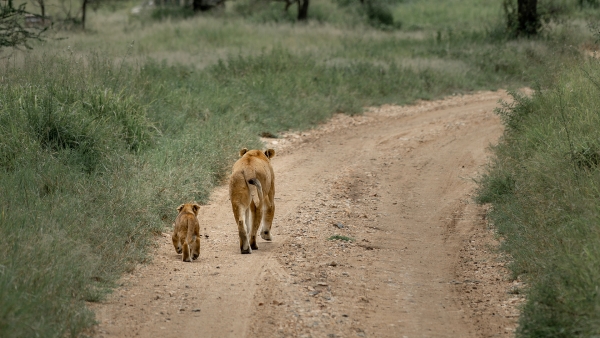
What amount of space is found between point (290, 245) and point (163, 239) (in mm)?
1413

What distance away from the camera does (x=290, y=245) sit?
8234 millimetres

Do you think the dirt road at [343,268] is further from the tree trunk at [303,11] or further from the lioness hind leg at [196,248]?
the tree trunk at [303,11]

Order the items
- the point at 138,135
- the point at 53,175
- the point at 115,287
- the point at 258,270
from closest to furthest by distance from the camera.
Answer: the point at 115,287 < the point at 258,270 < the point at 53,175 < the point at 138,135

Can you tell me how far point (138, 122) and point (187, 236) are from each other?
3947 mm

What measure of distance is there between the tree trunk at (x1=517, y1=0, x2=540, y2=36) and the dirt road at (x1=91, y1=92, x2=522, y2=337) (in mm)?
13547

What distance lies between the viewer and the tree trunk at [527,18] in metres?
25.4

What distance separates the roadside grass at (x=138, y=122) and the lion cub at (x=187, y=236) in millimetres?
338

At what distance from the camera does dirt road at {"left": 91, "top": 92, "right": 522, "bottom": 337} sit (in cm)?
606

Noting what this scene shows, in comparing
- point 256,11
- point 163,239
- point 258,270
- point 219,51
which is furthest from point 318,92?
point 256,11

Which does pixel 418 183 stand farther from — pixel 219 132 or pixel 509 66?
pixel 509 66

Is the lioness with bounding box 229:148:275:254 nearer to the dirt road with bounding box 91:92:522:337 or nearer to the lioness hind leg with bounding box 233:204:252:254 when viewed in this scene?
the lioness hind leg with bounding box 233:204:252:254

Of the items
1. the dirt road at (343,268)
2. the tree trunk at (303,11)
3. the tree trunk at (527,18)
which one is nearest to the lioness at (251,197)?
the dirt road at (343,268)

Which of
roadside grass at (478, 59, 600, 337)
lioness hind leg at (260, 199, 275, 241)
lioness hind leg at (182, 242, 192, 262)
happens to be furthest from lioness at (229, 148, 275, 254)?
roadside grass at (478, 59, 600, 337)

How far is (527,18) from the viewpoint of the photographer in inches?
1005
